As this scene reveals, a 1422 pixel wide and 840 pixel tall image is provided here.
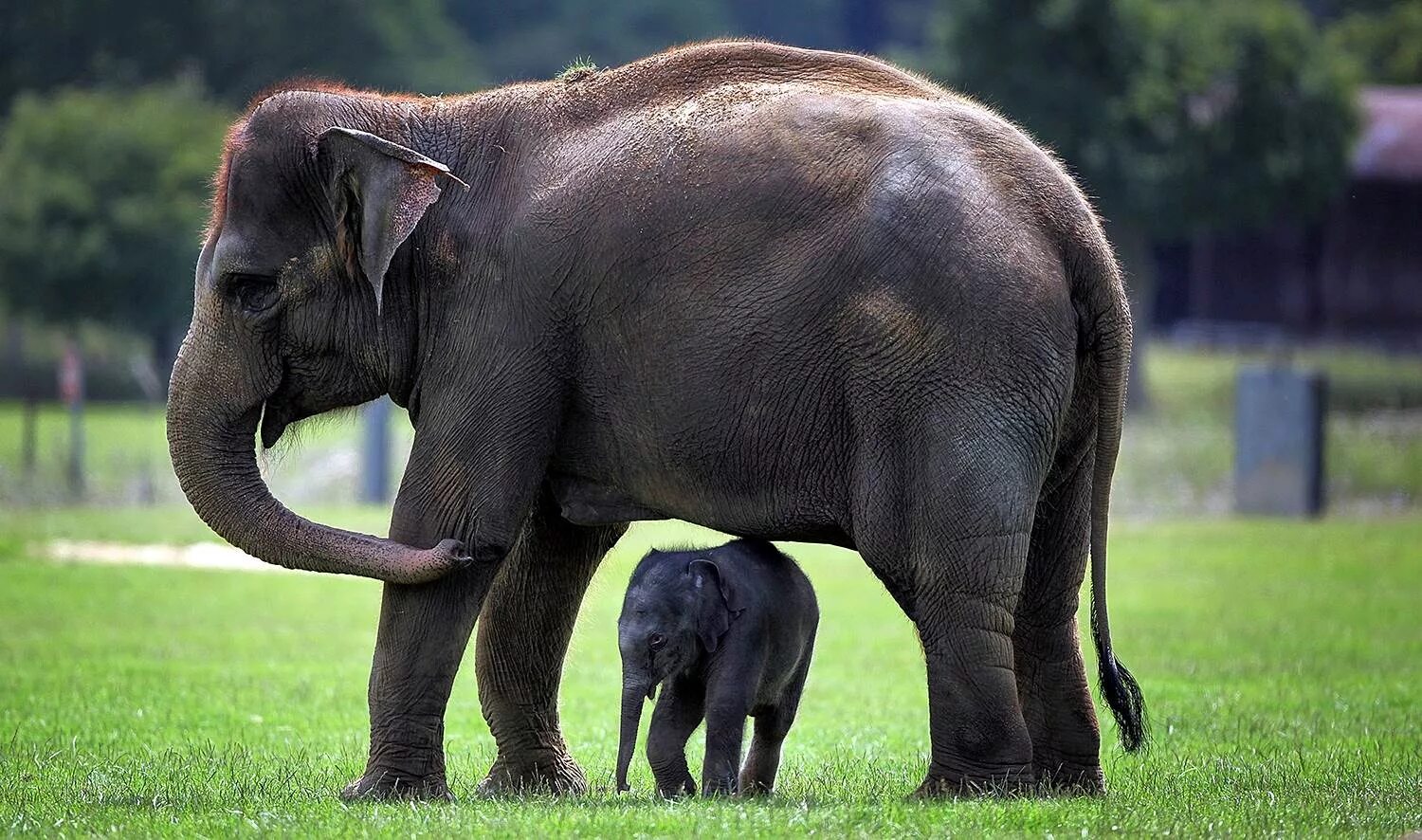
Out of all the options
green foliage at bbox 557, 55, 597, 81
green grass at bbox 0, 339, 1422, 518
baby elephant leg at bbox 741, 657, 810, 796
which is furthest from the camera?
green grass at bbox 0, 339, 1422, 518

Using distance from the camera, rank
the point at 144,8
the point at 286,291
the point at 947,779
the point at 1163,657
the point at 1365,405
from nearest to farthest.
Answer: the point at 947,779, the point at 286,291, the point at 1163,657, the point at 1365,405, the point at 144,8

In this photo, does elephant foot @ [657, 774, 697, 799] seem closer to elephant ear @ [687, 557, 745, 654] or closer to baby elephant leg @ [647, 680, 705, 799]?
baby elephant leg @ [647, 680, 705, 799]

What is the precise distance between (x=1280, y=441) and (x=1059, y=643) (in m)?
19.4

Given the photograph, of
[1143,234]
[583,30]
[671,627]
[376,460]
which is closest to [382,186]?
[671,627]

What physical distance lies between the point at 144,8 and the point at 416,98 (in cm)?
6026

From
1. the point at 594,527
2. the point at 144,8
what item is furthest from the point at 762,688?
the point at 144,8

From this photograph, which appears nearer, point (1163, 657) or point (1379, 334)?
point (1163, 657)

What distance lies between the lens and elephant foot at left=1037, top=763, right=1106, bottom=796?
29.4 ft

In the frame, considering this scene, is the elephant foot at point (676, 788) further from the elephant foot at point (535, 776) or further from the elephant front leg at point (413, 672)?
the elephant front leg at point (413, 672)

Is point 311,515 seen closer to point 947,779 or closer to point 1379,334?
point 947,779

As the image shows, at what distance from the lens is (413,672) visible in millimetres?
8789

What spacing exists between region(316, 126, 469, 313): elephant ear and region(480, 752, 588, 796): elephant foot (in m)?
2.30

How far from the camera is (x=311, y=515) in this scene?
88.4ft

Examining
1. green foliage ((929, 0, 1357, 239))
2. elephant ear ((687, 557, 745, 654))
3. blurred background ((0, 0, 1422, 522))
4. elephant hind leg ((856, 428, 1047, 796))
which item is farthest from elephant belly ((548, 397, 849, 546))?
green foliage ((929, 0, 1357, 239))
